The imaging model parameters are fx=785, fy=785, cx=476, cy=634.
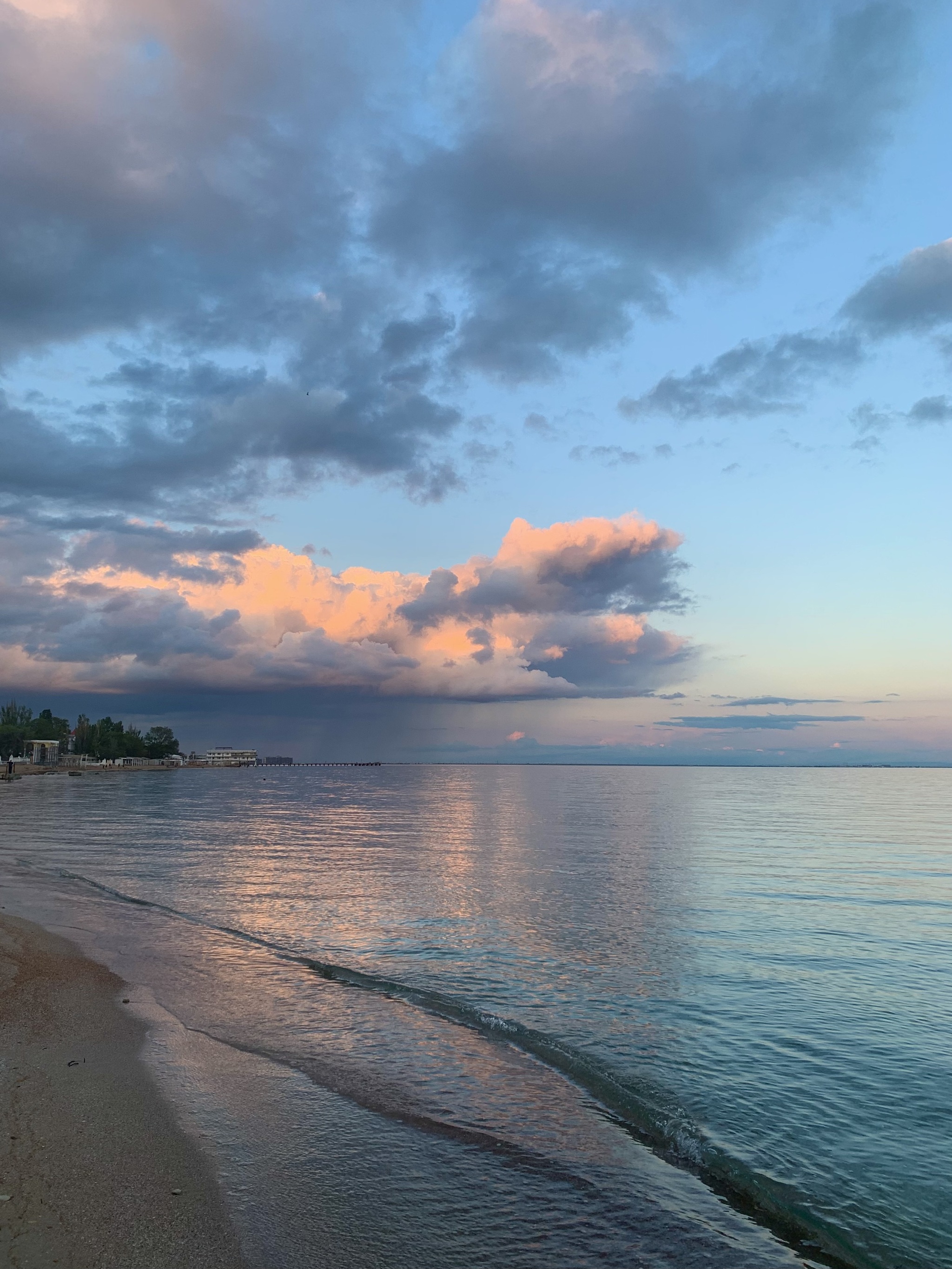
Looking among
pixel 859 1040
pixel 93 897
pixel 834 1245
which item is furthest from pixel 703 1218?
pixel 93 897

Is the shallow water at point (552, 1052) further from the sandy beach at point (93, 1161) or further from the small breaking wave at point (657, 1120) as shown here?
the sandy beach at point (93, 1161)

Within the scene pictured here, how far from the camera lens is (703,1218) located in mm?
8492

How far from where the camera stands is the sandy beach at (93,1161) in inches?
278

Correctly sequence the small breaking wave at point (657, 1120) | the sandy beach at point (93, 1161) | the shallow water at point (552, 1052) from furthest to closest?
1. the small breaking wave at point (657, 1120)
2. the shallow water at point (552, 1052)
3. the sandy beach at point (93, 1161)

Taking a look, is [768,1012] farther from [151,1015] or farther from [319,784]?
[319,784]

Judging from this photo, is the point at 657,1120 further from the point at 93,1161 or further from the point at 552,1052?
the point at 93,1161

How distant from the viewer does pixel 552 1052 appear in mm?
13445

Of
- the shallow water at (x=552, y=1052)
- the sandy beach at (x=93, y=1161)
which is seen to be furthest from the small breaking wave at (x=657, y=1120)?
the sandy beach at (x=93, y=1161)

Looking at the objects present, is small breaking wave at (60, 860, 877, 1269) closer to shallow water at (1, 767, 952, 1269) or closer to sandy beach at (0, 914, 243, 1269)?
shallow water at (1, 767, 952, 1269)

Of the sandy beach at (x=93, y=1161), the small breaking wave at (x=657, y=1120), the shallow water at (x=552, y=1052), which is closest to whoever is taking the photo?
the sandy beach at (x=93, y=1161)

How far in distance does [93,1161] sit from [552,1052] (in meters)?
7.40

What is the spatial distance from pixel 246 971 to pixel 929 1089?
14.0m

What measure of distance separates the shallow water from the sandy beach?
541 mm

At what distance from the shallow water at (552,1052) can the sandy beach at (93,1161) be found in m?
0.54
